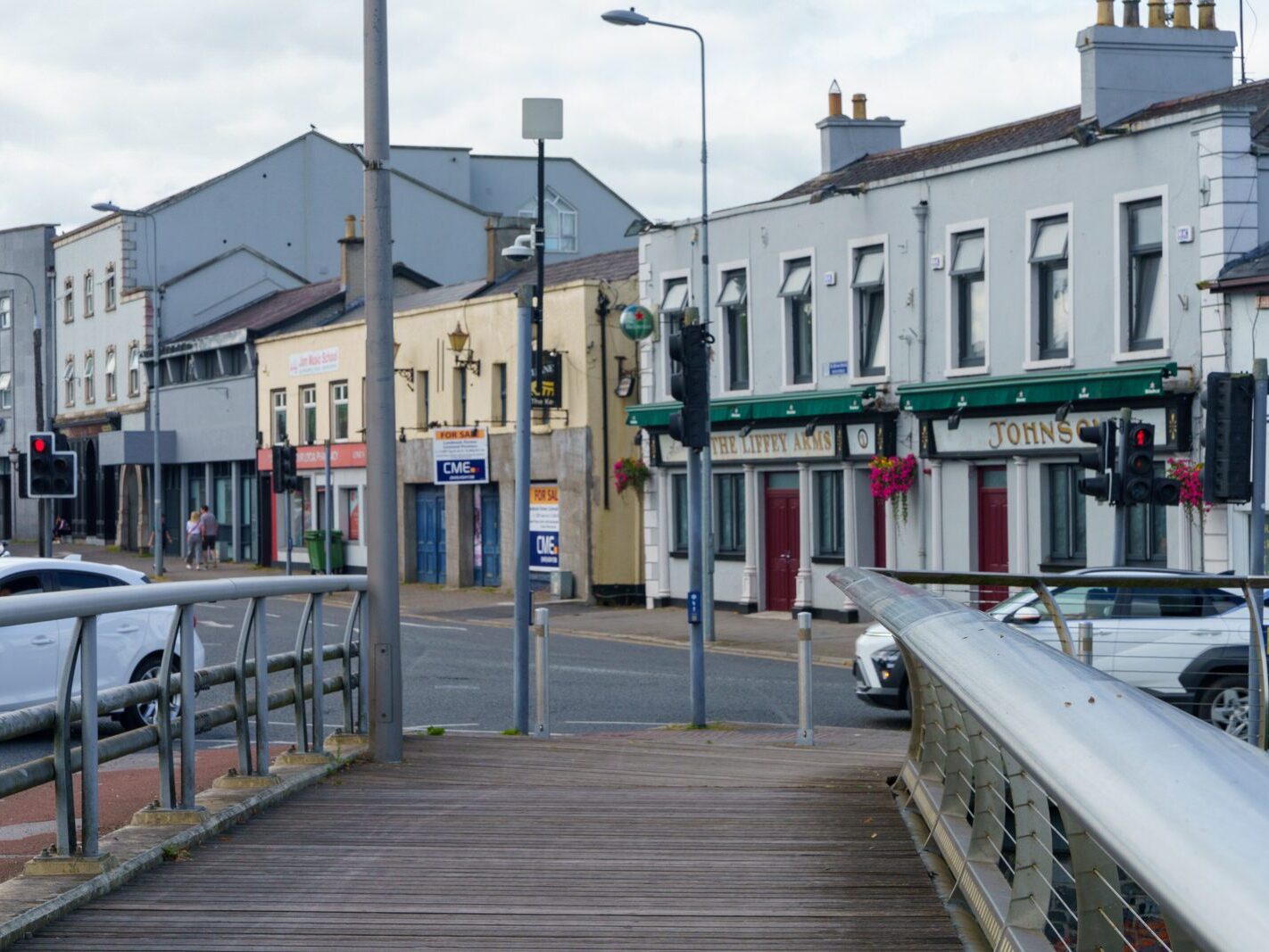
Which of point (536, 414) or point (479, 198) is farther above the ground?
point (479, 198)

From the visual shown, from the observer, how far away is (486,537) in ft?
135

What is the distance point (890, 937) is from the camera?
16.9ft

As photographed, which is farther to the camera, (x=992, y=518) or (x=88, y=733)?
(x=992, y=518)

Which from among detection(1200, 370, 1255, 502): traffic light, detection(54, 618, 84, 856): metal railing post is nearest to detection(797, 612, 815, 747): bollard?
detection(1200, 370, 1255, 502): traffic light

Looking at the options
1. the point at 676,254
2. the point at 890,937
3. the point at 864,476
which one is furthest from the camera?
the point at 676,254

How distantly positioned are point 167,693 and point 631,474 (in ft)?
97.3

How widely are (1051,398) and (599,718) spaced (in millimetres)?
11911

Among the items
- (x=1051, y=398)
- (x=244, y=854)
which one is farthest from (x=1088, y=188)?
(x=244, y=854)

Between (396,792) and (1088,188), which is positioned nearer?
(396,792)

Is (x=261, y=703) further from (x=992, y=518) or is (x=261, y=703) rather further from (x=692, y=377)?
(x=992, y=518)

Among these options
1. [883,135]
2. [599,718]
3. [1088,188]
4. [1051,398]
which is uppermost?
[883,135]

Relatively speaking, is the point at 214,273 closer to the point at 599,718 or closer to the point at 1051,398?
the point at 1051,398

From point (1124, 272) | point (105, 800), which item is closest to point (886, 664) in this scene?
point (105, 800)

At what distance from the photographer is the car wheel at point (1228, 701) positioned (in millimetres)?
9062
